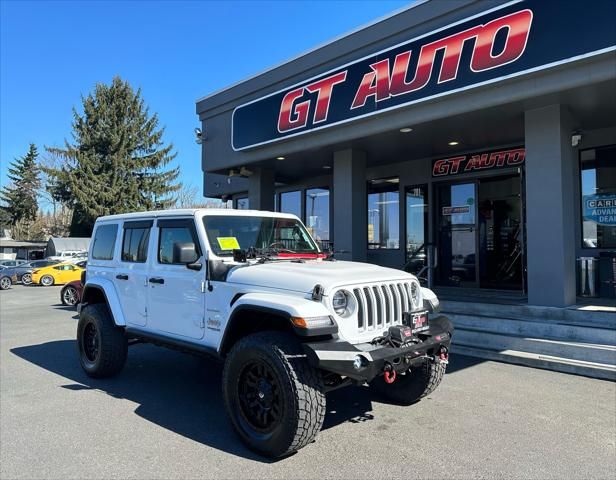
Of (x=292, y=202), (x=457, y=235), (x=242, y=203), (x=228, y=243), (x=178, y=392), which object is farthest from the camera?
(x=242, y=203)

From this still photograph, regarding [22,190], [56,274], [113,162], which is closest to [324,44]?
[56,274]

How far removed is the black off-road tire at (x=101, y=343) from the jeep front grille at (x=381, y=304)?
3.36m

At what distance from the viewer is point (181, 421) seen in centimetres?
439

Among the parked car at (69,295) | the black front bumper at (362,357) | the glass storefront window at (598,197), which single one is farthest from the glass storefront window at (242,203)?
the black front bumper at (362,357)

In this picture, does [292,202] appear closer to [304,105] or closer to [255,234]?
[304,105]

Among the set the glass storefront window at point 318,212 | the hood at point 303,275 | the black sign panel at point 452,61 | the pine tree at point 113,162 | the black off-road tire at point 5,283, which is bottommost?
the black off-road tire at point 5,283

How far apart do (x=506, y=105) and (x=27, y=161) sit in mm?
71278

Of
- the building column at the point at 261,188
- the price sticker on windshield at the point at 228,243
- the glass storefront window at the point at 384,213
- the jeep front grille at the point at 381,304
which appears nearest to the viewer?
the jeep front grille at the point at 381,304

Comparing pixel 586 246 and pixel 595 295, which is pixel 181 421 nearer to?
pixel 595 295

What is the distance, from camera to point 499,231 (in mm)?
10789

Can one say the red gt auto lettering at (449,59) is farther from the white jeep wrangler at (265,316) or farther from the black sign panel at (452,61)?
the white jeep wrangler at (265,316)

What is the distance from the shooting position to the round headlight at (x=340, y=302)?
146 inches

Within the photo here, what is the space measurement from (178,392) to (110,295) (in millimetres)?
1488

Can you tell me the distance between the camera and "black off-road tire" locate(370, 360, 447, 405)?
4520mm
